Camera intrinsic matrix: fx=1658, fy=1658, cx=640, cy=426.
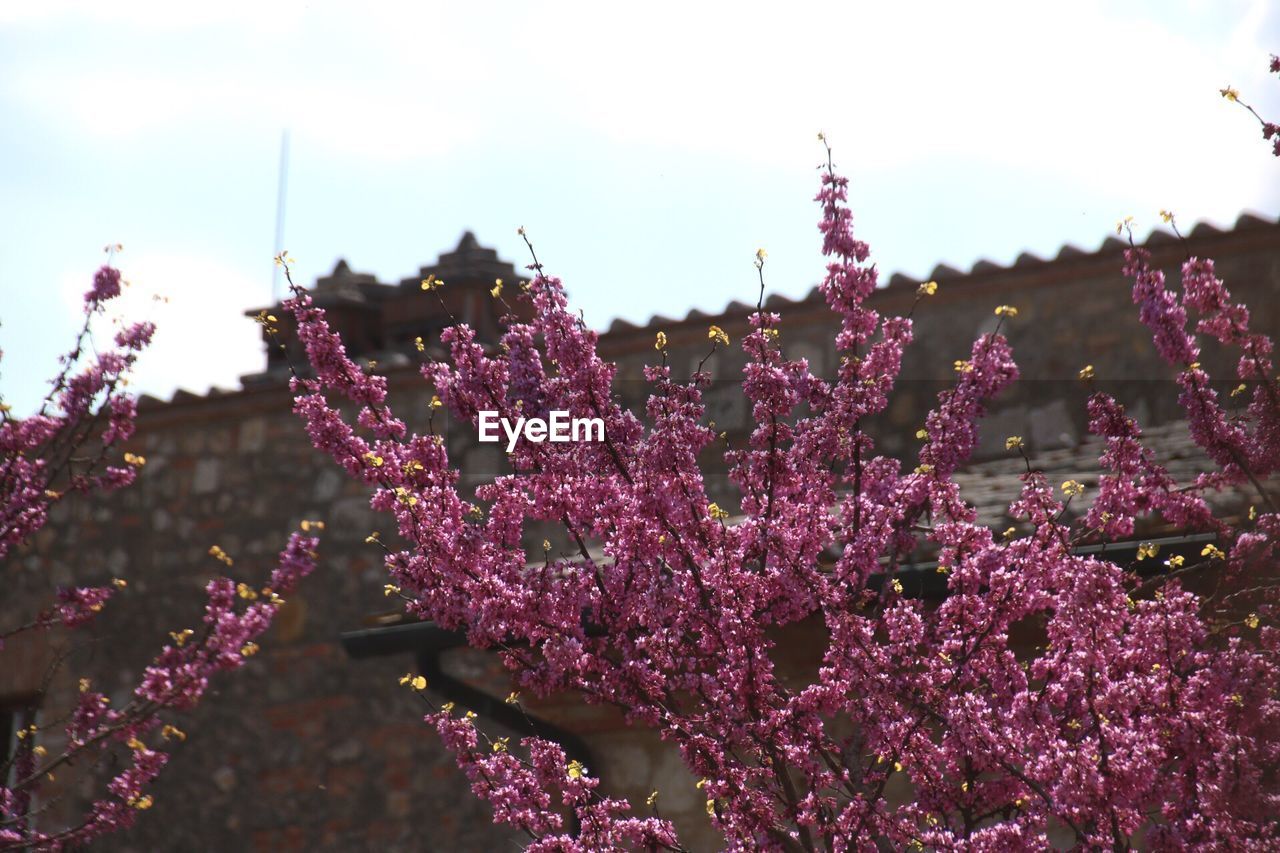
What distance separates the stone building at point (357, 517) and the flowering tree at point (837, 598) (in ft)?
9.02

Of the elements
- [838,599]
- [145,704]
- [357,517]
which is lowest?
[145,704]

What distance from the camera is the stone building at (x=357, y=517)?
28.8 feet

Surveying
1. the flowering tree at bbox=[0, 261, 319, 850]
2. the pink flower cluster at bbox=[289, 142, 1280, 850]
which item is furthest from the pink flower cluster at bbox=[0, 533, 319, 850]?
the pink flower cluster at bbox=[289, 142, 1280, 850]

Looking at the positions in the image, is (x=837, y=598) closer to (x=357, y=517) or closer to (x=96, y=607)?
(x=96, y=607)

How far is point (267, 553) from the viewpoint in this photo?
10.4 m

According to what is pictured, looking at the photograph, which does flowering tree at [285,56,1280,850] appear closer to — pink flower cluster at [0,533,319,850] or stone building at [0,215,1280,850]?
stone building at [0,215,1280,850]

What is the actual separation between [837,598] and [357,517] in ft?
21.1

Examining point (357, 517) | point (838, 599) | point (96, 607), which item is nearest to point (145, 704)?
point (96, 607)

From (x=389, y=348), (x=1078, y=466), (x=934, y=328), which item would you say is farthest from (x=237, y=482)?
(x=1078, y=466)

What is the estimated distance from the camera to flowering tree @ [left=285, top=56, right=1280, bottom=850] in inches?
160

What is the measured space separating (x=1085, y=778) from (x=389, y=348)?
28.2ft

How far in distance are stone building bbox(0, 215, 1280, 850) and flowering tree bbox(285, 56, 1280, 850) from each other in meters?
2.75

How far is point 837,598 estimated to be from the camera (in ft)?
14.0

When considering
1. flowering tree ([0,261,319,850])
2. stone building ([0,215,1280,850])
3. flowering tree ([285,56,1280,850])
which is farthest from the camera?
stone building ([0,215,1280,850])
